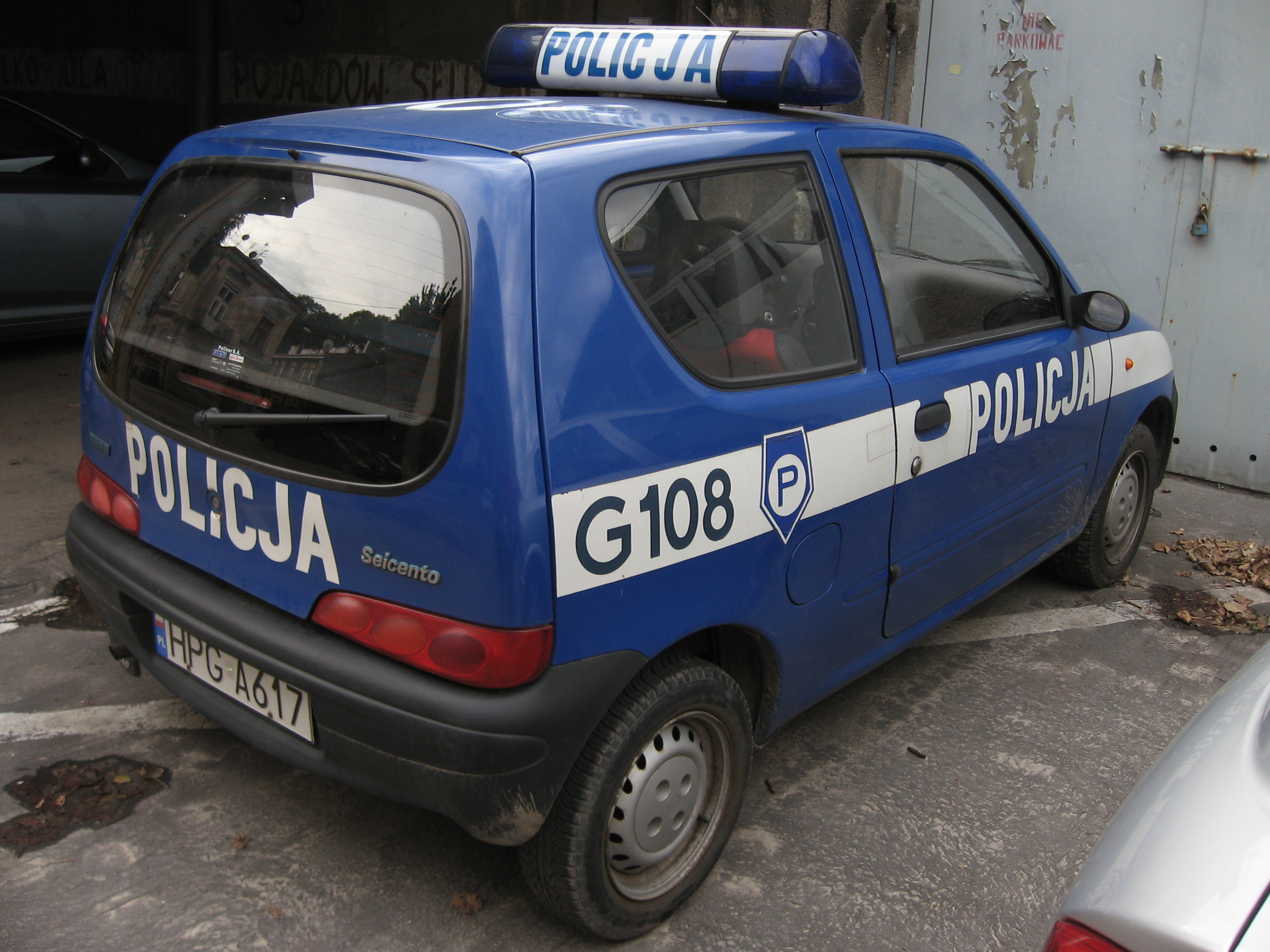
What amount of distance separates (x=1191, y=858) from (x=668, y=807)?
1177 millimetres

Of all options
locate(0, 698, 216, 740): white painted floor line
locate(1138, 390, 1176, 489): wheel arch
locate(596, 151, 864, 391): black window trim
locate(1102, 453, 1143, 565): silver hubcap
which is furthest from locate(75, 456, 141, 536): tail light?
locate(1138, 390, 1176, 489): wheel arch

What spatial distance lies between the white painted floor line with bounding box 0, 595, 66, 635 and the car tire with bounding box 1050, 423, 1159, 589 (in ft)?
11.6

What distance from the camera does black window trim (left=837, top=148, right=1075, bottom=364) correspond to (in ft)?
8.89

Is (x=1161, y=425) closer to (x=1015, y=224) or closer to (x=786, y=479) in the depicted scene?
(x=1015, y=224)

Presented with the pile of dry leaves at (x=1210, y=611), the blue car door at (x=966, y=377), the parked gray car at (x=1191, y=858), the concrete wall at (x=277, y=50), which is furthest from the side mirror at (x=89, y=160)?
the parked gray car at (x=1191, y=858)

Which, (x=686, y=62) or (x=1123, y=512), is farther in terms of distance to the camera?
(x=1123, y=512)

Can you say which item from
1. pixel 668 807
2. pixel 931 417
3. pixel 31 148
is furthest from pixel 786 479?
pixel 31 148

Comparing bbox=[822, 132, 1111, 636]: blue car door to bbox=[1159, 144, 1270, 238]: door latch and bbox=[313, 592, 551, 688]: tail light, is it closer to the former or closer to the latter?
bbox=[313, 592, 551, 688]: tail light

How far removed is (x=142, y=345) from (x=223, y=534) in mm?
518

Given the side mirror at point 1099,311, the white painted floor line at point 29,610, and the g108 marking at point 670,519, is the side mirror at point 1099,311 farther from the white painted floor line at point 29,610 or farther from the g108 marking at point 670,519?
the white painted floor line at point 29,610

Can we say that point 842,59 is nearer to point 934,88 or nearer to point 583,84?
point 583,84

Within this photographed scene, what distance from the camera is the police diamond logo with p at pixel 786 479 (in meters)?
2.31

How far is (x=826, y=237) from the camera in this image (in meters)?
2.61

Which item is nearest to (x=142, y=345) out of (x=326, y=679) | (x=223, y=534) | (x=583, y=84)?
(x=223, y=534)
